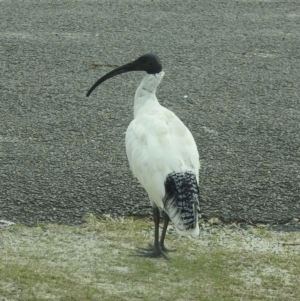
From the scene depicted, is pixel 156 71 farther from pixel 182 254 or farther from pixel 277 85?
pixel 277 85

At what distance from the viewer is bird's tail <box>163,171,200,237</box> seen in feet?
16.8

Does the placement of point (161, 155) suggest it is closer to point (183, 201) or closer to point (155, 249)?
point (183, 201)

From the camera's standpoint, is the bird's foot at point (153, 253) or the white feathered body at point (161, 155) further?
the bird's foot at point (153, 253)

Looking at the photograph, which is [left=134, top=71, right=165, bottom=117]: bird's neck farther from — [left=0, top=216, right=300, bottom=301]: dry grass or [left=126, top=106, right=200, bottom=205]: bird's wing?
[left=0, top=216, right=300, bottom=301]: dry grass

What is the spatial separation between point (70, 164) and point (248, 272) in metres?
1.93

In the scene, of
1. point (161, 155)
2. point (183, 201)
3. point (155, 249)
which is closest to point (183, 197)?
point (183, 201)

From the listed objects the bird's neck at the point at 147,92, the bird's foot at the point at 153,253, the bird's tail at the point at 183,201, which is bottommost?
the bird's foot at the point at 153,253

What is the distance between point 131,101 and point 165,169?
2.75 meters

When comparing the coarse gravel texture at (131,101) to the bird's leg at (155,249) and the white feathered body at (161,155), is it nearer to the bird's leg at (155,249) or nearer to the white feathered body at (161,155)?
the bird's leg at (155,249)

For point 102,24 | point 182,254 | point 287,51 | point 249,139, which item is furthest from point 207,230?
point 102,24

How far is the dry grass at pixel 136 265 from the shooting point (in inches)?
196

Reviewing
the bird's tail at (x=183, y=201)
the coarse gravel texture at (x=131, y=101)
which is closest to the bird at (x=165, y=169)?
the bird's tail at (x=183, y=201)

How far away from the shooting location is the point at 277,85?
28.2 ft

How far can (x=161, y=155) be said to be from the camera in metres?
5.46
